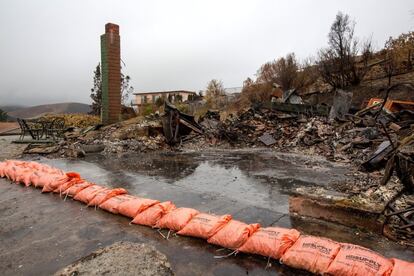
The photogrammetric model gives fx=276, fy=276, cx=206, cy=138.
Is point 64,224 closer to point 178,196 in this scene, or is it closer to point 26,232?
point 26,232

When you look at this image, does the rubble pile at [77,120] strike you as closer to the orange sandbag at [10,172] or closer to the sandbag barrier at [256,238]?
the orange sandbag at [10,172]

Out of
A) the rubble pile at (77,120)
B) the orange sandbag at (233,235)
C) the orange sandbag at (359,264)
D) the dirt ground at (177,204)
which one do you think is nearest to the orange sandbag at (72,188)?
the dirt ground at (177,204)

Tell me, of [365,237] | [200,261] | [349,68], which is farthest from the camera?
[349,68]

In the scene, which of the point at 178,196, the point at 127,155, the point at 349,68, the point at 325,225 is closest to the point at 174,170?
the point at 178,196

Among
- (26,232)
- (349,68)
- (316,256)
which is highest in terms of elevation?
(349,68)

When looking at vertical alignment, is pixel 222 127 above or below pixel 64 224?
above

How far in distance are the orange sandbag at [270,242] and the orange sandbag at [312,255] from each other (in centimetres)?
6

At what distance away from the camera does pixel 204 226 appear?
8.63 feet

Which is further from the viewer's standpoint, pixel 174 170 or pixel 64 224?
pixel 174 170

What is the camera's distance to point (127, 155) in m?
7.73

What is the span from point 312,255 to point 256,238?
465mm

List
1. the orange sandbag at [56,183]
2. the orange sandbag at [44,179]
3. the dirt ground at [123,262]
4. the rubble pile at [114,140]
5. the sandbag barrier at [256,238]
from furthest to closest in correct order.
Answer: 1. the rubble pile at [114,140]
2. the orange sandbag at [44,179]
3. the orange sandbag at [56,183]
4. the dirt ground at [123,262]
5. the sandbag barrier at [256,238]

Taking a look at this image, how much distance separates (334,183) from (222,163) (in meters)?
2.78

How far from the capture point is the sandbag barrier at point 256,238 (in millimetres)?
1938
